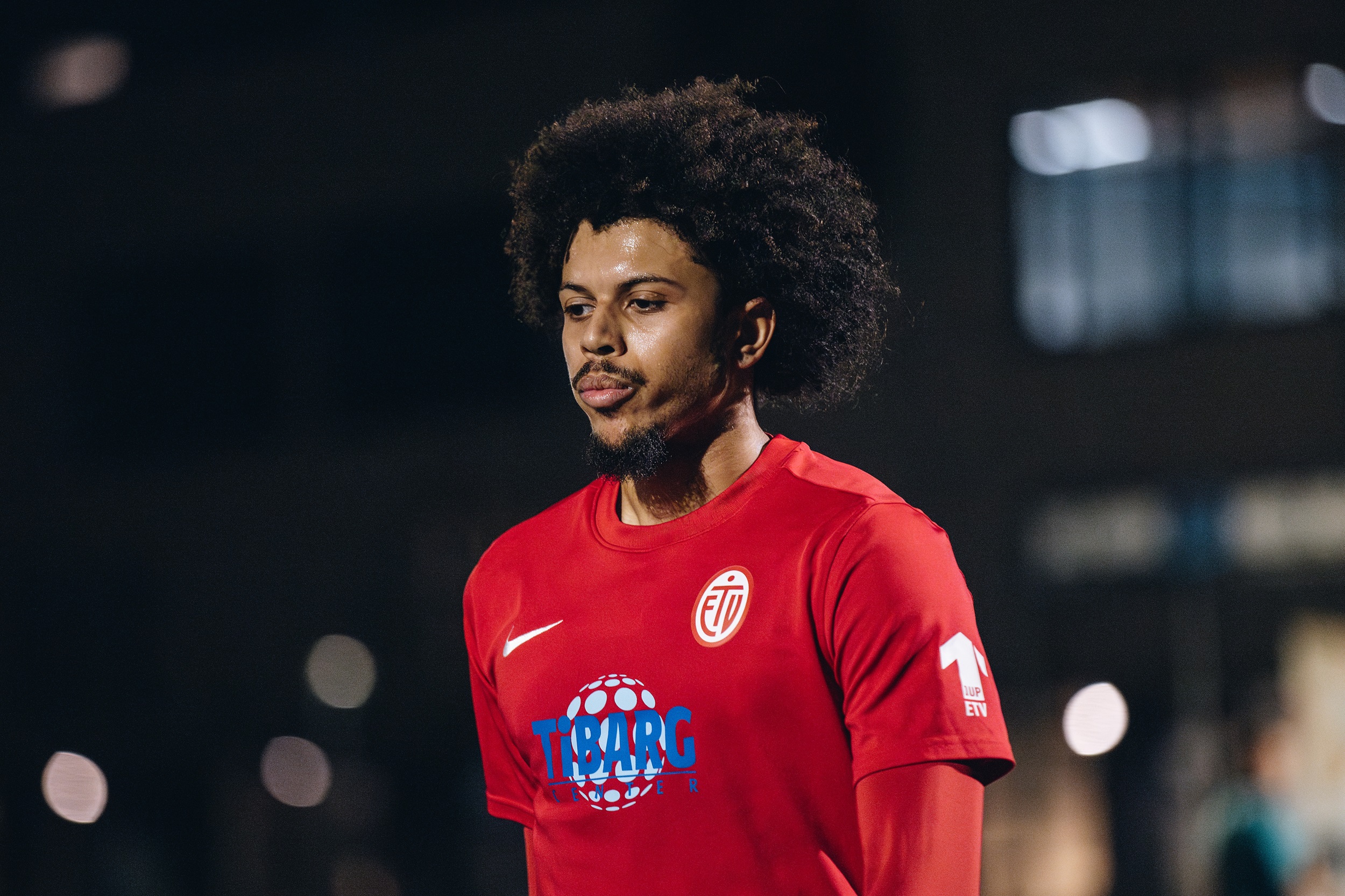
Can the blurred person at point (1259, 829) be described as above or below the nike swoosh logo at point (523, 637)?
below

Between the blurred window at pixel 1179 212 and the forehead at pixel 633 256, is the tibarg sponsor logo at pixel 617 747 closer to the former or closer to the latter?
the forehead at pixel 633 256

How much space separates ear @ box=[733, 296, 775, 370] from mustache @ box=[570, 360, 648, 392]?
203 millimetres

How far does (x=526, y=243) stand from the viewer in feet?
9.82

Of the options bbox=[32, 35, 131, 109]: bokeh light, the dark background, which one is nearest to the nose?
the dark background

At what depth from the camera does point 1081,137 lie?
1340 centimetres

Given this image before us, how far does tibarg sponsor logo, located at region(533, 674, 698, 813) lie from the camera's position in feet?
7.61

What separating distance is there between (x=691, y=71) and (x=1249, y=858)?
9.69 meters

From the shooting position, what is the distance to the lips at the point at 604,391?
2.44 meters

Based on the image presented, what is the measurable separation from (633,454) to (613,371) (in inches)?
5.7

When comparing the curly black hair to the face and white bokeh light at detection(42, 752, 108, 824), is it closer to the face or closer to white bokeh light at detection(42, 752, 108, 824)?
the face

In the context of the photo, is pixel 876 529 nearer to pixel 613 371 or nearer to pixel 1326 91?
pixel 613 371

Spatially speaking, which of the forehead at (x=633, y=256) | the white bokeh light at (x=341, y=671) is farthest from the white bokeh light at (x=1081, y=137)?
the forehead at (x=633, y=256)

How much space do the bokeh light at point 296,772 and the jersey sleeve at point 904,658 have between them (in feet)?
43.5

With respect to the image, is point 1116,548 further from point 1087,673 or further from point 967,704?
point 967,704
